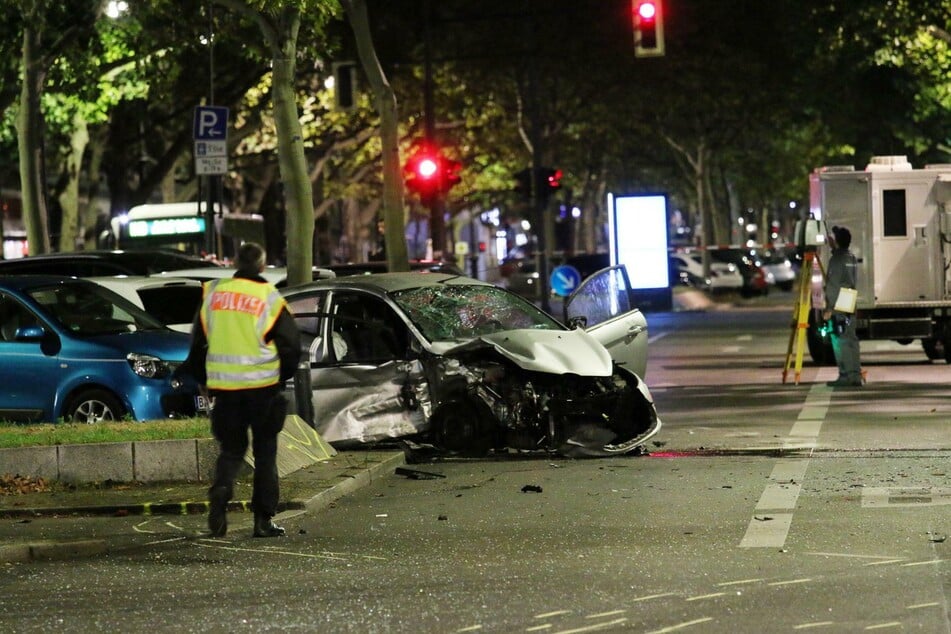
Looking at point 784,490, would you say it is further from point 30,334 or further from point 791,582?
point 30,334

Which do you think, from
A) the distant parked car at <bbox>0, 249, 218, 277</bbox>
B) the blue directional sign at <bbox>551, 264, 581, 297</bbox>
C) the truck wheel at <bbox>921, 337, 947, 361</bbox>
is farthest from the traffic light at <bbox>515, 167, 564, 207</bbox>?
the distant parked car at <bbox>0, 249, 218, 277</bbox>

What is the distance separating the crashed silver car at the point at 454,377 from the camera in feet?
44.6

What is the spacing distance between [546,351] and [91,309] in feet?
14.9

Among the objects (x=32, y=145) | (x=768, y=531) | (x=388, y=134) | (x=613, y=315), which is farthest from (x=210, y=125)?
(x=768, y=531)

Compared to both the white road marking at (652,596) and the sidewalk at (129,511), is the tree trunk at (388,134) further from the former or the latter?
the white road marking at (652,596)

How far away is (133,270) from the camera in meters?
22.3

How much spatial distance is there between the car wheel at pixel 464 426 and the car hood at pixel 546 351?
0.42 m

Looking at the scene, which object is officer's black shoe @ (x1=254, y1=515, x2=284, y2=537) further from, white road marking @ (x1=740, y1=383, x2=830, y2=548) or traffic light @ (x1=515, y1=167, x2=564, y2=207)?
traffic light @ (x1=515, y1=167, x2=564, y2=207)

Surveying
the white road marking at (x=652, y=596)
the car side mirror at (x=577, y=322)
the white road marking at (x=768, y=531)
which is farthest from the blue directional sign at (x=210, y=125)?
the white road marking at (x=652, y=596)

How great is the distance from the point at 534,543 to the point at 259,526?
62.9 inches

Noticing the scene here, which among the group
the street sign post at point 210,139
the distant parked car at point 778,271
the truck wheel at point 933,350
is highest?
the street sign post at point 210,139

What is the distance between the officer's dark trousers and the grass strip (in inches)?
84.6

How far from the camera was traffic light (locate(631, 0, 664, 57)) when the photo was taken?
23344mm

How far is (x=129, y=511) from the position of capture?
448 inches
